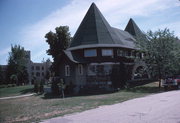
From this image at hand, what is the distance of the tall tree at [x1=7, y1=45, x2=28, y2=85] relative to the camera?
6056 cm

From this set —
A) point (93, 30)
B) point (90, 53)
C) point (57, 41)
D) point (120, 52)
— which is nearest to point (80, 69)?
point (90, 53)

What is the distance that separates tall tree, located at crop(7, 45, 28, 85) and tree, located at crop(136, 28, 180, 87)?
46.8m

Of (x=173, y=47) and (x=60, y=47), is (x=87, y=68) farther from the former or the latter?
(x=60, y=47)

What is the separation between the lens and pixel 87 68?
87.8ft

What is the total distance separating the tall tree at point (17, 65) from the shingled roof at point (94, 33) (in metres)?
37.9

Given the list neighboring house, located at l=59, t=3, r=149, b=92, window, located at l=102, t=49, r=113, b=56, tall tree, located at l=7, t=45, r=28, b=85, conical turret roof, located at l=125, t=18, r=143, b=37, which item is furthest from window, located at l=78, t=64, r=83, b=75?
tall tree, located at l=7, t=45, r=28, b=85

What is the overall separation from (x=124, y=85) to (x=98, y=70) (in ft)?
13.8

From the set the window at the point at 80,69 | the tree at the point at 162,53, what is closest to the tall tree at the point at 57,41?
the window at the point at 80,69

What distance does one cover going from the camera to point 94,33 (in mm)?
28234

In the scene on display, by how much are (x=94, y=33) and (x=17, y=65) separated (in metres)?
41.4

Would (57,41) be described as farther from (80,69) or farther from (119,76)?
(119,76)

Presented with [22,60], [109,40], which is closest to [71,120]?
[109,40]

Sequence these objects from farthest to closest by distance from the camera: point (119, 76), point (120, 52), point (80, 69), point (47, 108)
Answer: point (120, 52), point (80, 69), point (119, 76), point (47, 108)

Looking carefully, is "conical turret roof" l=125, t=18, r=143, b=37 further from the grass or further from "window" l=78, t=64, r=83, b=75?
the grass
